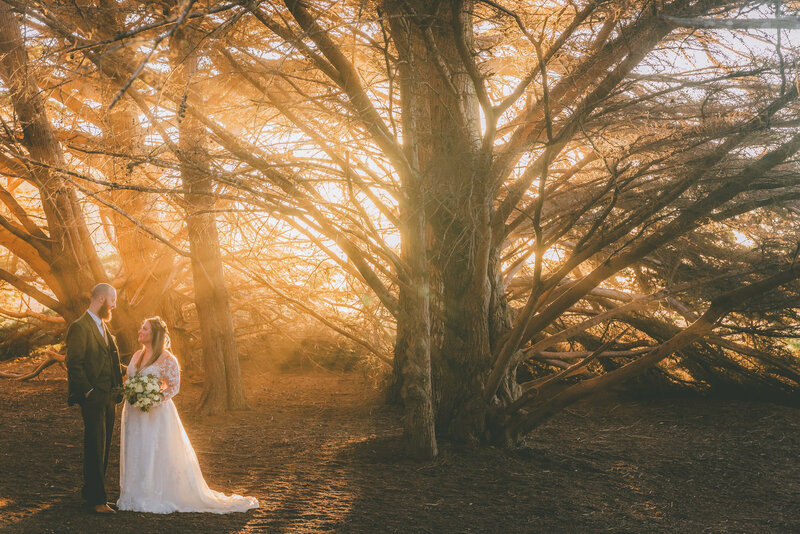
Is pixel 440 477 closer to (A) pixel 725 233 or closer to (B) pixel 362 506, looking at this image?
(B) pixel 362 506

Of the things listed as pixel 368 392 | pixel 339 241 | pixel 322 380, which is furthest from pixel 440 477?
pixel 322 380

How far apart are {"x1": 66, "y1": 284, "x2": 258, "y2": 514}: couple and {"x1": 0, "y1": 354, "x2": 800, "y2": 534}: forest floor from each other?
6.8 inches

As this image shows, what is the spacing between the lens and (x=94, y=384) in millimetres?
5348

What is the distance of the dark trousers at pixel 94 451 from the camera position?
5.24m

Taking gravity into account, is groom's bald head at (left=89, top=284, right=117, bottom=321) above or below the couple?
above

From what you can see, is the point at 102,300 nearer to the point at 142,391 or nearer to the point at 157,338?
the point at 157,338

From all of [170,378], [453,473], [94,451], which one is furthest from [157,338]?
[453,473]

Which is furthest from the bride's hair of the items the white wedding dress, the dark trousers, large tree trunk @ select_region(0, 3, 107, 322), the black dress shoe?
large tree trunk @ select_region(0, 3, 107, 322)

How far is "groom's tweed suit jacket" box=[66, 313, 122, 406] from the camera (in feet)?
17.2

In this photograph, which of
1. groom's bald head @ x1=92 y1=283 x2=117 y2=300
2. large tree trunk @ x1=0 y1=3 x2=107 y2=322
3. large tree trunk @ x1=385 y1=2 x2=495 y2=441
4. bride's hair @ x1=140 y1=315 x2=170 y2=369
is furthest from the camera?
large tree trunk @ x1=0 y1=3 x2=107 y2=322

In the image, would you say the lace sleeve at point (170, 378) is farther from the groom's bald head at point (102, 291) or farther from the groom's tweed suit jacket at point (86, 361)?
the groom's bald head at point (102, 291)

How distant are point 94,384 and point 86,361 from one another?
0.20 m

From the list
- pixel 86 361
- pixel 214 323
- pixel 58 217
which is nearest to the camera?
pixel 86 361

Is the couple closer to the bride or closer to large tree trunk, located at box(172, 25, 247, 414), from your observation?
the bride
